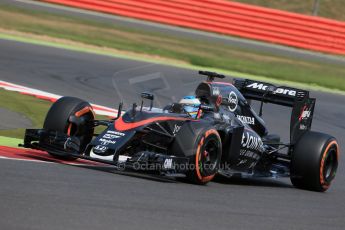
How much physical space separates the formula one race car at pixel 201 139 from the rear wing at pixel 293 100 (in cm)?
1

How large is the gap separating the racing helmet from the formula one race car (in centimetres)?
1

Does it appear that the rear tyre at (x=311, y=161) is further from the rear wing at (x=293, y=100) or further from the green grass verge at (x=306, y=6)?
the green grass verge at (x=306, y=6)

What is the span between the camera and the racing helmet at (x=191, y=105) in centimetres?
1020

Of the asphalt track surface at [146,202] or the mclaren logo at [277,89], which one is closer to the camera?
the asphalt track surface at [146,202]

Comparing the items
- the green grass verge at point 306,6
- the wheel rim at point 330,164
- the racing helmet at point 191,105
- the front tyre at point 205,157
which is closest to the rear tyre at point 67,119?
the racing helmet at point 191,105

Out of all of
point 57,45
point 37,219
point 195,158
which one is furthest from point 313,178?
point 57,45

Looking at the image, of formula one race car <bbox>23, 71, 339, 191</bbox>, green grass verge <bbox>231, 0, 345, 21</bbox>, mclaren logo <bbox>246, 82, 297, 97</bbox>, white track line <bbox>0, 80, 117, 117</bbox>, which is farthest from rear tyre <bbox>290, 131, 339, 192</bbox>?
green grass verge <bbox>231, 0, 345, 21</bbox>

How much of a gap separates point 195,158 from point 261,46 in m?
20.4

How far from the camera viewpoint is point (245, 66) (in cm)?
2498

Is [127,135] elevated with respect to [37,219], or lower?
elevated

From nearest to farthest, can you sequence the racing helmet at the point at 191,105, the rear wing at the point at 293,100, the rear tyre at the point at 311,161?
the racing helmet at the point at 191,105 < the rear tyre at the point at 311,161 < the rear wing at the point at 293,100

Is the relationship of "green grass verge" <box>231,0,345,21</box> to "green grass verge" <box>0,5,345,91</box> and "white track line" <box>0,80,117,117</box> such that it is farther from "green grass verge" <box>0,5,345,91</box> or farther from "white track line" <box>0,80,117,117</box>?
"white track line" <box>0,80,117,117</box>

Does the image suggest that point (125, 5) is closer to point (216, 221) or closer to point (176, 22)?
point (176, 22)

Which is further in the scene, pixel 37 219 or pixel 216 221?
pixel 216 221
